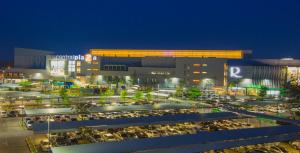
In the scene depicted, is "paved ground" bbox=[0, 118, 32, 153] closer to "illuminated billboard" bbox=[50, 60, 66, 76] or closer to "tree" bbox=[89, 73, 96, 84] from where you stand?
"tree" bbox=[89, 73, 96, 84]

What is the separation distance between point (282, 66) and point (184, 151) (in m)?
31.0

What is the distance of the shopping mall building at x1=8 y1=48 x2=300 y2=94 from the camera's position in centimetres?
3672

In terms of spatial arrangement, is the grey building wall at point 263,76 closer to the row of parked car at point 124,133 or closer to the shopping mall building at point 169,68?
the shopping mall building at point 169,68

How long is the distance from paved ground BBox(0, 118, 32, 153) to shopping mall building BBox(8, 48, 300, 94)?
80.2 ft

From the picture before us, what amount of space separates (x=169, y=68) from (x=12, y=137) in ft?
97.6

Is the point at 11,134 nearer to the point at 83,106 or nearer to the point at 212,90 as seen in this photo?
the point at 83,106

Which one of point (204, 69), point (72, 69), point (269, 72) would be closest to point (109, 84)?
point (72, 69)

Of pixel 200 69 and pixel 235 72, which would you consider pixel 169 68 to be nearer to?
pixel 200 69

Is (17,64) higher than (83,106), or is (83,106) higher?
(17,64)

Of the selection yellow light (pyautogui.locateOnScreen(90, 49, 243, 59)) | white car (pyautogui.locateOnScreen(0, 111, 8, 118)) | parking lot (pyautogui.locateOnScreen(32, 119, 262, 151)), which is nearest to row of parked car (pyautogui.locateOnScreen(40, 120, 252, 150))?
parking lot (pyautogui.locateOnScreen(32, 119, 262, 151))

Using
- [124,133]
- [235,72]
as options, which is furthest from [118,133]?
[235,72]

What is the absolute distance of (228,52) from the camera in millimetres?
43438

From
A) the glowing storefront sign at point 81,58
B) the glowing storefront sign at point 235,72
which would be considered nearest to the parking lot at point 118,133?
the glowing storefront sign at point 235,72

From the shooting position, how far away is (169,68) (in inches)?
1623
